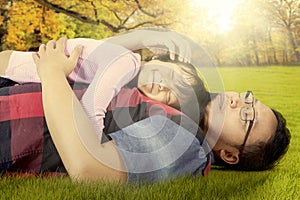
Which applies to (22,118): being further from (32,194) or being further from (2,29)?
(2,29)

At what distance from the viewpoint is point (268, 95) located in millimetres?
9016

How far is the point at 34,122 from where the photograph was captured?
214 centimetres

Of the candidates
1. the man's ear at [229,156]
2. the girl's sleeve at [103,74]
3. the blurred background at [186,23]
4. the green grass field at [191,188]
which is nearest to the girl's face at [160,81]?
the girl's sleeve at [103,74]

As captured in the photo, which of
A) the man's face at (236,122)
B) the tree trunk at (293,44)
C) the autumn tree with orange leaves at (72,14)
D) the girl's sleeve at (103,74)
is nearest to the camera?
the girl's sleeve at (103,74)

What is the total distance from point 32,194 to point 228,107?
1126 mm

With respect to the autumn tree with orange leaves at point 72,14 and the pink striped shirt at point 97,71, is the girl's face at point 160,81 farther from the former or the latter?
the autumn tree with orange leaves at point 72,14

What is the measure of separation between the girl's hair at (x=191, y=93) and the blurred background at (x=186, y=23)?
574 cm

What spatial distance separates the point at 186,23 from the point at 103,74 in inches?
412

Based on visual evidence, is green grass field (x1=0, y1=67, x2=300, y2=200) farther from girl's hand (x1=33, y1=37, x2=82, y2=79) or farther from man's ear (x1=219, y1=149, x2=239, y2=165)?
girl's hand (x1=33, y1=37, x2=82, y2=79)

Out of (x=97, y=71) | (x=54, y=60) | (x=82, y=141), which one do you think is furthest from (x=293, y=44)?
(x=82, y=141)

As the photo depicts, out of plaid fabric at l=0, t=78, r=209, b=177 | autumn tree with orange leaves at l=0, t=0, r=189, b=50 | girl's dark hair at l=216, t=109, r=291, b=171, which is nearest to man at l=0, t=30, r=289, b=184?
plaid fabric at l=0, t=78, r=209, b=177

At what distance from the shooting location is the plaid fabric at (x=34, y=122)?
2.11 metres

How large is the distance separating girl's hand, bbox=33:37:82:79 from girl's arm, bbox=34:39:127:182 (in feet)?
0.10

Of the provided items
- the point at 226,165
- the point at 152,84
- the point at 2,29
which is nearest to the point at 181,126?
the point at 152,84
